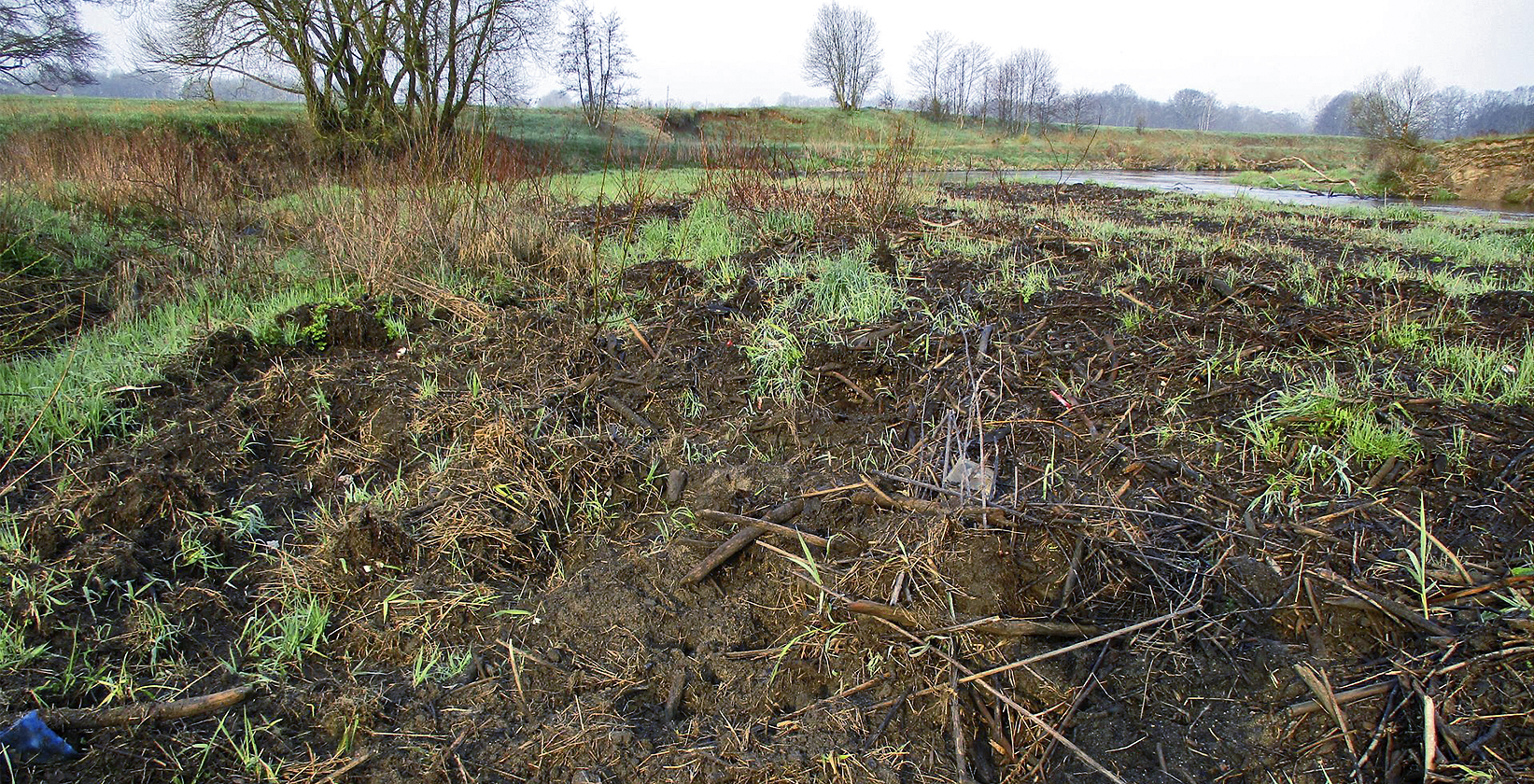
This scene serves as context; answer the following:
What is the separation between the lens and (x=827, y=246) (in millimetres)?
4789

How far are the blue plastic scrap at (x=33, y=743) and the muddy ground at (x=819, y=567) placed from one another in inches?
1.7

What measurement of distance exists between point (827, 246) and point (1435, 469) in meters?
3.27

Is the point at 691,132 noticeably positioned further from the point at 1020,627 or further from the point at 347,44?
the point at 1020,627

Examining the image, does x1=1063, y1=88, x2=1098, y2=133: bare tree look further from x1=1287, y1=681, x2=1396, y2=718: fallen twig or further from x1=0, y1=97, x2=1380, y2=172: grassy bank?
x1=1287, y1=681, x2=1396, y2=718: fallen twig

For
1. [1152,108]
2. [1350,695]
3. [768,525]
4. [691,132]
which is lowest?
[1350,695]

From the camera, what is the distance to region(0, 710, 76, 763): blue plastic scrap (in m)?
1.65

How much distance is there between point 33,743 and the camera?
1.68m

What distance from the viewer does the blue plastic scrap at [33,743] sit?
1653 mm

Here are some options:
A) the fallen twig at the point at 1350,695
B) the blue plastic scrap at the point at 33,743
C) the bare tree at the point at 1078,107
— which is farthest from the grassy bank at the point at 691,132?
the fallen twig at the point at 1350,695

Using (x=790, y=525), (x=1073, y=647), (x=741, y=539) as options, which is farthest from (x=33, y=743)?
(x=1073, y=647)

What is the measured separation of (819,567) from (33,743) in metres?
1.90

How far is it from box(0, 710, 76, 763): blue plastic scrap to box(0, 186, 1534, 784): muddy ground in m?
0.04

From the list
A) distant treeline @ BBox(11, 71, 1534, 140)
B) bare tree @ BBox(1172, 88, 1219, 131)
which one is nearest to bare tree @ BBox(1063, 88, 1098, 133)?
distant treeline @ BBox(11, 71, 1534, 140)

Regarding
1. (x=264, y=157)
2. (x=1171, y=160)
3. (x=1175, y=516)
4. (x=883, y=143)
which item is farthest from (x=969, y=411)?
(x=1171, y=160)
